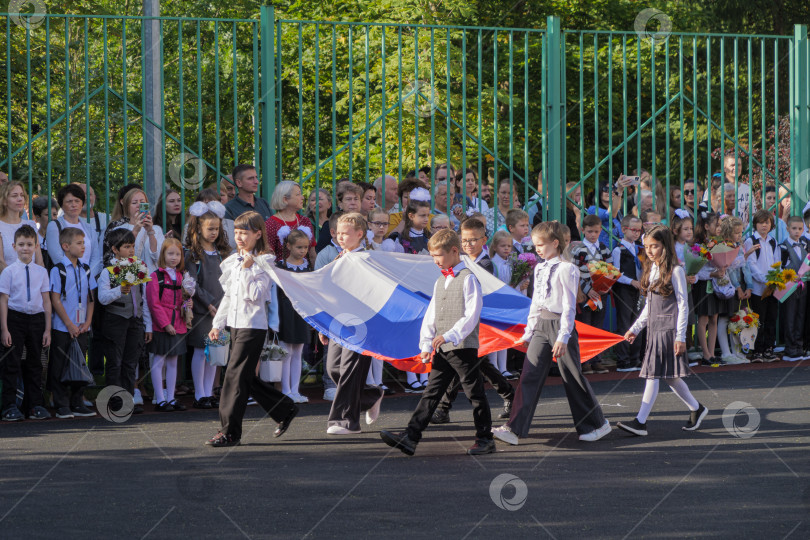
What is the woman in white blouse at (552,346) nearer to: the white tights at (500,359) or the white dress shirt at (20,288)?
the white tights at (500,359)

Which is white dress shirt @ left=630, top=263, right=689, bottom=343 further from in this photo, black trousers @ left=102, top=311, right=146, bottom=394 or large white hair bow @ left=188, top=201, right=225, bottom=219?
black trousers @ left=102, top=311, right=146, bottom=394

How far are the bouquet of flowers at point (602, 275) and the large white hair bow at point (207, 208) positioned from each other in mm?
3977

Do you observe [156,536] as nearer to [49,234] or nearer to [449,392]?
[449,392]

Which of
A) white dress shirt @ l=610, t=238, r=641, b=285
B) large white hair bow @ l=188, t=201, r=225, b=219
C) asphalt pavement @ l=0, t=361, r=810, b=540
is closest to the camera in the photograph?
asphalt pavement @ l=0, t=361, r=810, b=540

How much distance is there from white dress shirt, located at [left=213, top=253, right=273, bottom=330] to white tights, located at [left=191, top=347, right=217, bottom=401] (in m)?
1.70

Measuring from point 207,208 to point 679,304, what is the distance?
4458 mm

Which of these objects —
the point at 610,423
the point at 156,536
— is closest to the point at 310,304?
the point at 610,423

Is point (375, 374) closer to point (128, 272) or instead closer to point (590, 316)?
point (128, 272)

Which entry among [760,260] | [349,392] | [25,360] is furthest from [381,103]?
[349,392]

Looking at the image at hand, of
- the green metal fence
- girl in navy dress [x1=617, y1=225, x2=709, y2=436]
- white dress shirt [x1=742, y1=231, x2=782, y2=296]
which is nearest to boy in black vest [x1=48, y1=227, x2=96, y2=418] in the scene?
the green metal fence

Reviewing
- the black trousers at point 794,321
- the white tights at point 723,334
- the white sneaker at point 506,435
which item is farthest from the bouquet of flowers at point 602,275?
the white sneaker at point 506,435

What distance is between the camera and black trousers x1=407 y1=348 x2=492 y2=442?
26.0 feet

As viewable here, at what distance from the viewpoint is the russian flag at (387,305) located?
29.2 ft

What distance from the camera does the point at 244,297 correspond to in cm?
835
